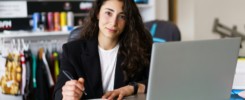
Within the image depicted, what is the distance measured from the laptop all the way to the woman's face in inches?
22.7

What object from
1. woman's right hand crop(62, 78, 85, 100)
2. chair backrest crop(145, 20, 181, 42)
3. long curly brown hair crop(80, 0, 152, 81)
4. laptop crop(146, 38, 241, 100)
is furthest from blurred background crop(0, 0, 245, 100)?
laptop crop(146, 38, 241, 100)

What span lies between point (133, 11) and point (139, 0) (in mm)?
1910

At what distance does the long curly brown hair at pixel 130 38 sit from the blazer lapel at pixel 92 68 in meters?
0.09

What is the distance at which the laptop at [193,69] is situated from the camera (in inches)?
35.4

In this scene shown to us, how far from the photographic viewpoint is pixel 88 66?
1463 mm

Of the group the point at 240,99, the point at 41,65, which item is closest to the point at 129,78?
the point at 240,99

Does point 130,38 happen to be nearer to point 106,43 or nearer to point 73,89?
point 106,43

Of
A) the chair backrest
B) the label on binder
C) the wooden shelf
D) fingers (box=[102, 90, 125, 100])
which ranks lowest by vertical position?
fingers (box=[102, 90, 125, 100])

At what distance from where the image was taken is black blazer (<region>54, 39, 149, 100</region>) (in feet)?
4.67

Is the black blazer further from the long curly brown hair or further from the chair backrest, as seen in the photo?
the chair backrest

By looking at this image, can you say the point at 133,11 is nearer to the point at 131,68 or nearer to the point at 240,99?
the point at 131,68

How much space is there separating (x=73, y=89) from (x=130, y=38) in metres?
0.58

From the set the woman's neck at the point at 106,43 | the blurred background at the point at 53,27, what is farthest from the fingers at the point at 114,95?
the blurred background at the point at 53,27

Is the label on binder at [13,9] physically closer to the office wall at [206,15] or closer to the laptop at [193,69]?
the office wall at [206,15]
